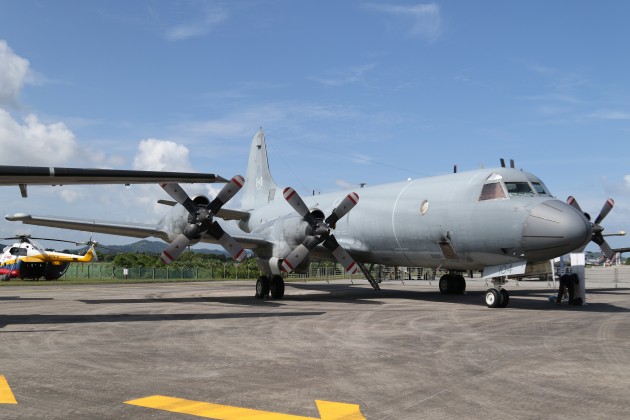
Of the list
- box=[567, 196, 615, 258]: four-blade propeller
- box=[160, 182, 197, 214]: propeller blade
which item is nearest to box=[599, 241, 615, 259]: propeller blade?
box=[567, 196, 615, 258]: four-blade propeller

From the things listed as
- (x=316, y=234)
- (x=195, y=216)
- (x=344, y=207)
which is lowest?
(x=316, y=234)

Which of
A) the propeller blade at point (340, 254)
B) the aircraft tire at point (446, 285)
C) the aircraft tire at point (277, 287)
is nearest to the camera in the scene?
the propeller blade at point (340, 254)

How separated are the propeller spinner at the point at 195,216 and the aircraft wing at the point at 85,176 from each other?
4.66 m

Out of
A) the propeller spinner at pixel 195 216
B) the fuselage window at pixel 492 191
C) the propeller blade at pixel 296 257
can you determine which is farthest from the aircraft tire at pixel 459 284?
the propeller spinner at pixel 195 216

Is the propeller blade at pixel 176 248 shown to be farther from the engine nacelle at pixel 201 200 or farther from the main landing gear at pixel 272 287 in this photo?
the main landing gear at pixel 272 287

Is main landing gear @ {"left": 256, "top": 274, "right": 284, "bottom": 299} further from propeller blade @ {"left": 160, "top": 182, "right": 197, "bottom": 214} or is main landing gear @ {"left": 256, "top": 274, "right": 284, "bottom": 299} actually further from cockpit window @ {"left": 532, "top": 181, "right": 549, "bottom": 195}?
cockpit window @ {"left": 532, "top": 181, "right": 549, "bottom": 195}

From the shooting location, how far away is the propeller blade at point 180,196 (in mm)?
18812

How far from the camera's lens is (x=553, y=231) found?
611 inches

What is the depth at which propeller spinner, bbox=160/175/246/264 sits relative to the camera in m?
→ 18.8

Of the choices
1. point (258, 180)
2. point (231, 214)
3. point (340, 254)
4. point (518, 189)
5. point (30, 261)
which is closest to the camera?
point (518, 189)

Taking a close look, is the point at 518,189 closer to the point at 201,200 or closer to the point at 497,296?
the point at 497,296

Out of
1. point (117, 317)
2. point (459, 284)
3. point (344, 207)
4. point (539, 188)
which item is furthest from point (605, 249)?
point (117, 317)

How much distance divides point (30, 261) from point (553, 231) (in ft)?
138

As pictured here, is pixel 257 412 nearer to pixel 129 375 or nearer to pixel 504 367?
pixel 129 375
